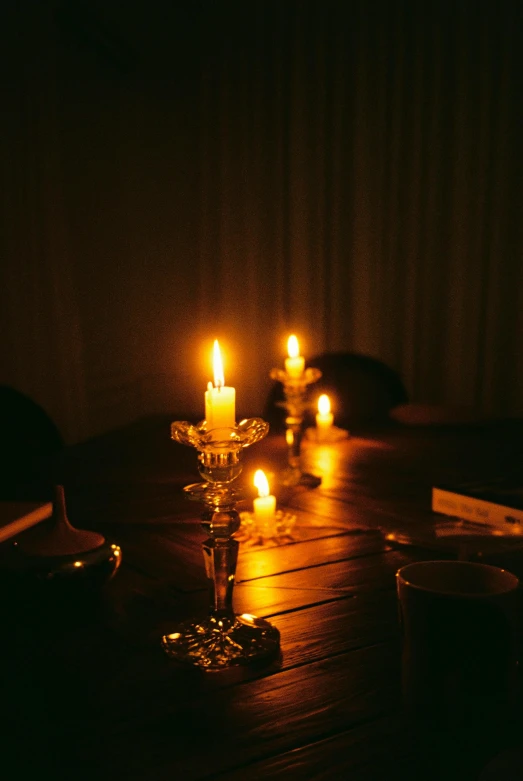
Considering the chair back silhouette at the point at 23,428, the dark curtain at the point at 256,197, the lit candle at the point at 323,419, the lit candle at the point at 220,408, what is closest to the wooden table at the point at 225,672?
the lit candle at the point at 220,408

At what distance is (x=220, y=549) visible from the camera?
0.78 meters

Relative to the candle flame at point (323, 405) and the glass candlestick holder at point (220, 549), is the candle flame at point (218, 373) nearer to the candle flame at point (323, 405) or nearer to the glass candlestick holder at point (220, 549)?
the glass candlestick holder at point (220, 549)

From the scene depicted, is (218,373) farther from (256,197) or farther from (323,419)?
(256,197)

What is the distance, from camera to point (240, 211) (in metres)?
3.88

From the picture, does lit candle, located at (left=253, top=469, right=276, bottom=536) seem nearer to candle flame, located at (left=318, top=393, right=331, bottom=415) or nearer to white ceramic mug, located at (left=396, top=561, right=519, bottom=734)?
→ white ceramic mug, located at (left=396, top=561, right=519, bottom=734)

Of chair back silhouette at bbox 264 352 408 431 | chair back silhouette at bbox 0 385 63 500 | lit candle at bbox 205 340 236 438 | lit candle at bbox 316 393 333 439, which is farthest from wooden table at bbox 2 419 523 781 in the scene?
chair back silhouette at bbox 264 352 408 431

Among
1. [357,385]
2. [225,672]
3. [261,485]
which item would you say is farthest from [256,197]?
[225,672]

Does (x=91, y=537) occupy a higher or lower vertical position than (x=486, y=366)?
higher

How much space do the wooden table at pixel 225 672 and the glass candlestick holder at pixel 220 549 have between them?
0.08ft

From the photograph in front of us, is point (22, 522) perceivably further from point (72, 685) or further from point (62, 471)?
point (62, 471)

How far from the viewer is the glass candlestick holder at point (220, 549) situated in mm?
767

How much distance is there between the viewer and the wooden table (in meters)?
0.60

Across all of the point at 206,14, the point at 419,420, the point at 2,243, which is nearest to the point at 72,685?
the point at 419,420

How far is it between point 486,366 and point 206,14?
2115 mm
